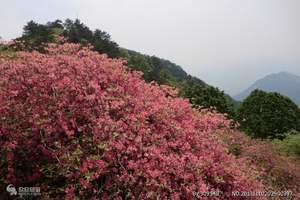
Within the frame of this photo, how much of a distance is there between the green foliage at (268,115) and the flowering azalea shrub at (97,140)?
23.5 metres

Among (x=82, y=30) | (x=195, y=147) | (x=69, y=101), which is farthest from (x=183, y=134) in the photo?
(x=82, y=30)

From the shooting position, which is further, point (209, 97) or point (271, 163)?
point (209, 97)

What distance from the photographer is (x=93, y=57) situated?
12234mm

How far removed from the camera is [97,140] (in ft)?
30.5

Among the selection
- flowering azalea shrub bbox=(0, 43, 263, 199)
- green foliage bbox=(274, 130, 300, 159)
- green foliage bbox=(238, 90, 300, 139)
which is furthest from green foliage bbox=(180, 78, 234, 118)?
flowering azalea shrub bbox=(0, 43, 263, 199)

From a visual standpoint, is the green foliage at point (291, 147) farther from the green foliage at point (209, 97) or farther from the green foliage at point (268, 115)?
the green foliage at point (268, 115)

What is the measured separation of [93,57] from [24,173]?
12.7 ft

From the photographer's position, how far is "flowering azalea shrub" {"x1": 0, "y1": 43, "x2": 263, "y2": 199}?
9.02 m

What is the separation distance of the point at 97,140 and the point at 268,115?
27.4m

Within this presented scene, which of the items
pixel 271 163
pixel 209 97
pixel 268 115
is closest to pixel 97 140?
pixel 271 163

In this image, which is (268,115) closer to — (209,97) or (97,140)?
(209,97)

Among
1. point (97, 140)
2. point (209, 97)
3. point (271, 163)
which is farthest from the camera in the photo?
point (209, 97)

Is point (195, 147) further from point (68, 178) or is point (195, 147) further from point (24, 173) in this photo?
point (24, 173)

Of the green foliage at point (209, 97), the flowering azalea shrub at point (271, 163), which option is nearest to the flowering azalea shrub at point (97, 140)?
the flowering azalea shrub at point (271, 163)
